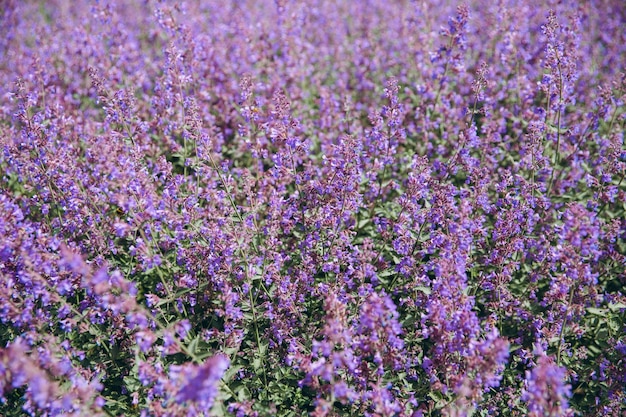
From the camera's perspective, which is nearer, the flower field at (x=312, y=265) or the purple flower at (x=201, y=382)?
the purple flower at (x=201, y=382)

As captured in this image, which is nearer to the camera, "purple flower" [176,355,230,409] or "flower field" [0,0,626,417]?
"purple flower" [176,355,230,409]

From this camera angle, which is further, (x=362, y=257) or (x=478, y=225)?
(x=478, y=225)

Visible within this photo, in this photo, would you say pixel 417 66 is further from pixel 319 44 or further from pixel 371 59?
pixel 319 44

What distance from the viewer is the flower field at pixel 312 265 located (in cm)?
388

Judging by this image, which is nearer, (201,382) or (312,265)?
(201,382)

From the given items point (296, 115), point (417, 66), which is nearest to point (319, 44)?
point (417, 66)

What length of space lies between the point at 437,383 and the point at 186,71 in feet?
16.2

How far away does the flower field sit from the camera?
3881 millimetres

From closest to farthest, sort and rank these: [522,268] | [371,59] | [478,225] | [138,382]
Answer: [138,382], [478,225], [522,268], [371,59]

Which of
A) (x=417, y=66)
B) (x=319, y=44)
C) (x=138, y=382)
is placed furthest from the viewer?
(x=319, y=44)

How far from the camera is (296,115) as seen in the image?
723 centimetres

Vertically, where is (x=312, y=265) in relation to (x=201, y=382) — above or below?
above

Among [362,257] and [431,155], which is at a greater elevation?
[431,155]

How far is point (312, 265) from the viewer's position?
4.89 m
